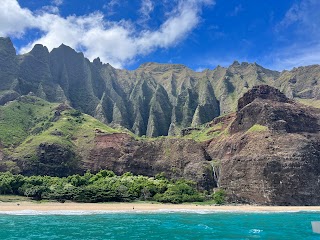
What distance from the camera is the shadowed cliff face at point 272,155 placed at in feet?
397

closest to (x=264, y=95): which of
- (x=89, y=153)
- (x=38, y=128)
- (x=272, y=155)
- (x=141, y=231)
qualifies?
(x=272, y=155)

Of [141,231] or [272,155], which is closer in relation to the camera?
[141,231]

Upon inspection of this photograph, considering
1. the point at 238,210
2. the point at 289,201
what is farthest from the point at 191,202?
the point at 289,201

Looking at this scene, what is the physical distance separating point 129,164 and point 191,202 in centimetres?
4352

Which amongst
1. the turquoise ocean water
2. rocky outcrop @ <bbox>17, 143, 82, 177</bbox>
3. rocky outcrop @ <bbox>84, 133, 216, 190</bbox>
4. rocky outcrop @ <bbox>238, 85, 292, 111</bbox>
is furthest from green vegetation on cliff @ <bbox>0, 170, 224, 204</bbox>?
rocky outcrop @ <bbox>238, 85, 292, 111</bbox>

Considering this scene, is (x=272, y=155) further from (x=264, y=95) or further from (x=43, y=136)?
(x=43, y=136)

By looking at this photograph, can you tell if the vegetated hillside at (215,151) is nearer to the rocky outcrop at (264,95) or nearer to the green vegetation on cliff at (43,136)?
the rocky outcrop at (264,95)

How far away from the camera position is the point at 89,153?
155750 millimetres

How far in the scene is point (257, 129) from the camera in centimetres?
14288

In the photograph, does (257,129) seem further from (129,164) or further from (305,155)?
(129,164)

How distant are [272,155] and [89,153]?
250 ft

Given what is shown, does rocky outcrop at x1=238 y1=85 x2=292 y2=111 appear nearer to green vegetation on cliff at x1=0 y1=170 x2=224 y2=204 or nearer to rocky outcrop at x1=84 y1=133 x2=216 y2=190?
rocky outcrop at x1=84 y1=133 x2=216 y2=190

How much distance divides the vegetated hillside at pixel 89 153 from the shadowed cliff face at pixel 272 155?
12379 mm

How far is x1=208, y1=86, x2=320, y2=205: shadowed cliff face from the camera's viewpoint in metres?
121
